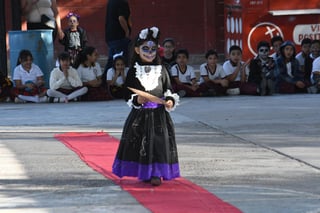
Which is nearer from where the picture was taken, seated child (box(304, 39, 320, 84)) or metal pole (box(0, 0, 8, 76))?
seated child (box(304, 39, 320, 84))

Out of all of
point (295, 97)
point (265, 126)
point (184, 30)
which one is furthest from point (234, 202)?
point (184, 30)

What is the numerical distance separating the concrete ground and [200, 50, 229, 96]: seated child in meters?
0.40

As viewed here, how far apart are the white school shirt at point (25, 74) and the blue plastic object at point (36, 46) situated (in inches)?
21.5

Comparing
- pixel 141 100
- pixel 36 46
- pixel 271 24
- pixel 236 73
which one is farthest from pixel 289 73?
pixel 141 100

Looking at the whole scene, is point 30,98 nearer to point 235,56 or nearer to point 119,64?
point 119,64

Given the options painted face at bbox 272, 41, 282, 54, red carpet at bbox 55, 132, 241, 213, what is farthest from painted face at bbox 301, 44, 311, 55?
red carpet at bbox 55, 132, 241, 213

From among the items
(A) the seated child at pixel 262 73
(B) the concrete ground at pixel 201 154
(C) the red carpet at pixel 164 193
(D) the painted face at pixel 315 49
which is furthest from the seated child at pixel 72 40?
(C) the red carpet at pixel 164 193

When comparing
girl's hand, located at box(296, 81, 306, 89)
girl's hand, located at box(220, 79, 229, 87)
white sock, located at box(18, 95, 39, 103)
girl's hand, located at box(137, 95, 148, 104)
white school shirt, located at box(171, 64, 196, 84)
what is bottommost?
white sock, located at box(18, 95, 39, 103)

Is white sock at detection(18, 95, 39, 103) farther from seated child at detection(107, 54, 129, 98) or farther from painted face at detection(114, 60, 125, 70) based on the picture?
painted face at detection(114, 60, 125, 70)

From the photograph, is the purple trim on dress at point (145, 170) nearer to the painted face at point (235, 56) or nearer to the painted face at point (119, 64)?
the painted face at point (119, 64)

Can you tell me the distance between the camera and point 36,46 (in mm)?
14070

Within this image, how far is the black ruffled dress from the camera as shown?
7.13m

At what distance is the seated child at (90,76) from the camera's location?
529 inches

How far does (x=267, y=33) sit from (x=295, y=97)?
2.97 meters
